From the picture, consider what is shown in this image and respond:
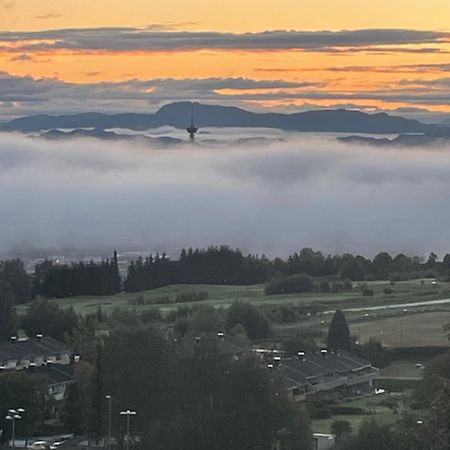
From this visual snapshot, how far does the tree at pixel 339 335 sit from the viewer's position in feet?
92.4

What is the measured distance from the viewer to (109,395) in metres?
20.7

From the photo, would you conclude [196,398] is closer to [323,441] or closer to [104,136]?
[323,441]

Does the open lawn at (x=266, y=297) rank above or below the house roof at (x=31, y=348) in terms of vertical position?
above

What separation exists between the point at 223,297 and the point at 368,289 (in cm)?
330

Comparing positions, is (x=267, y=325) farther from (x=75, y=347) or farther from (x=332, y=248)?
(x=332, y=248)

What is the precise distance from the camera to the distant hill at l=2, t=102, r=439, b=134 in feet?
151

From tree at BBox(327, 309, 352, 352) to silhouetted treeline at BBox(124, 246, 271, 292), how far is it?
8345 mm

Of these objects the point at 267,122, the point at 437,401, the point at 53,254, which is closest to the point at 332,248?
the point at 267,122

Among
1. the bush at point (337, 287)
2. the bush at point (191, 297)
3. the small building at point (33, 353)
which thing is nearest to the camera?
the small building at point (33, 353)

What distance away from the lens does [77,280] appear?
3662 cm

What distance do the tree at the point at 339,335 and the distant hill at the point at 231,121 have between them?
1620 centimetres

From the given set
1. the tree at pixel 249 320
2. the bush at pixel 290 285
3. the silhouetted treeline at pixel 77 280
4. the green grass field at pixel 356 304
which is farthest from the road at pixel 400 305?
the silhouetted treeline at pixel 77 280

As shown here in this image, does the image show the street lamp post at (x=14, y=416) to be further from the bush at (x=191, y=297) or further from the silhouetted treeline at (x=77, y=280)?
the silhouetted treeline at (x=77, y=280)

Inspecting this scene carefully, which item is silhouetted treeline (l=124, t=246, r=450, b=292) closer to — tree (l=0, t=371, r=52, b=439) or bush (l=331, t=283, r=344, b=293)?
bush (l=331, t=283, r=344, b=293)
